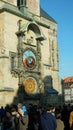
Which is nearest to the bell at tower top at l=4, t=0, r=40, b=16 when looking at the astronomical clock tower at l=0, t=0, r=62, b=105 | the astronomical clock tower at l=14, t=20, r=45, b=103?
the astronomical clock tower at l=0, t=0, r=62, b=105

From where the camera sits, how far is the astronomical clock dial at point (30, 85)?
29453 millimetres

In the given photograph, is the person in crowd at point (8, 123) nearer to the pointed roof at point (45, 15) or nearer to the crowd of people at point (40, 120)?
the crowd of people at point (40, 120)

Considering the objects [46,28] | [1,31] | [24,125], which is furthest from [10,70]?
[24,125]

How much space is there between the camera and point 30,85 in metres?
29.9

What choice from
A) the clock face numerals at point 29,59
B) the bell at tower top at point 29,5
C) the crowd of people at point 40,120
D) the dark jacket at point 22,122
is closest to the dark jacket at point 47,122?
the crowd of people at point 40,120

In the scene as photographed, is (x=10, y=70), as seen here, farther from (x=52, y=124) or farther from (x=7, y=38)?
(x=52, y=124)

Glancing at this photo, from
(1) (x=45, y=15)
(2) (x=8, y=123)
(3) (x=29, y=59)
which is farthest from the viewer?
(1) (x=45, y=15)

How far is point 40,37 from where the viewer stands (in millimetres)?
31781

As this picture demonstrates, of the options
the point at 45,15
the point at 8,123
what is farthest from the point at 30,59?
the point at 8,123

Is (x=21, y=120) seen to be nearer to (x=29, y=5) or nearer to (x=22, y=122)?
(x=22, y=122)

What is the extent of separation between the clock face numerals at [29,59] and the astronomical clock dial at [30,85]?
1294 millimetres

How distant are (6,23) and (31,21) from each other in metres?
3.27

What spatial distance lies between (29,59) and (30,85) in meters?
2.60

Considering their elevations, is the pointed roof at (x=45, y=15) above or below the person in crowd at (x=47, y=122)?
above
